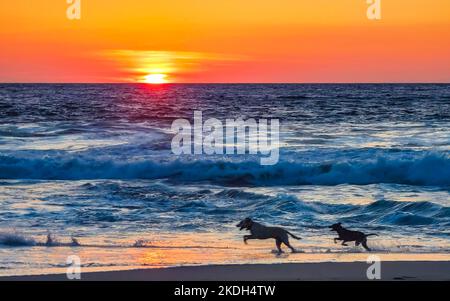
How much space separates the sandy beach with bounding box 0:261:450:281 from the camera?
8102 millimetres

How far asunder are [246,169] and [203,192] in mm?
3971

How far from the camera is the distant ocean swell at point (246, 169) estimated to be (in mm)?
19609

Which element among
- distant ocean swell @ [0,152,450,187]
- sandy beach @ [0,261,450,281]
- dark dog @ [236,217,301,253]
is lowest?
distant ocean swell @ [0,152,450,187]

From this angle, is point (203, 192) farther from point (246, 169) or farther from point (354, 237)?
point (354, 237)

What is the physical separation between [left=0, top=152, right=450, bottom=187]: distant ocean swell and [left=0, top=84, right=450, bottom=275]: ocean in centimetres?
4

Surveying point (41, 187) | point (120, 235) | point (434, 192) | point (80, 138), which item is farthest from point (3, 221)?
point (80, 138)

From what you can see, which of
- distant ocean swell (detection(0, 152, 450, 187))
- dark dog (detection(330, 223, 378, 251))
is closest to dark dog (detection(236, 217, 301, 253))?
dark dog (detection(330, 223, 378, 251))

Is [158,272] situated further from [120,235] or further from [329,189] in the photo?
[329,189]

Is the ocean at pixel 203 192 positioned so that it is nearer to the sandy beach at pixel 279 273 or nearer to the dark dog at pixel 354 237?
the dark dog at pixel 354 237

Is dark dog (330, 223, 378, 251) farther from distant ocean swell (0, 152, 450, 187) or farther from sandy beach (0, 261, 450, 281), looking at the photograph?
distant ocean swell (0, 152, 450, 187)

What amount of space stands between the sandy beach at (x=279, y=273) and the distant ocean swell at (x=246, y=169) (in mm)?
9986

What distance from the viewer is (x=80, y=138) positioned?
27.8 meters

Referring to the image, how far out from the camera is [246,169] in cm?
2108

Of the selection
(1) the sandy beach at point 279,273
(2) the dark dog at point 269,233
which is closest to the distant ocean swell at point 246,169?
(2) the dark dog at point 269,233
